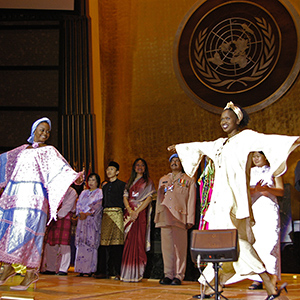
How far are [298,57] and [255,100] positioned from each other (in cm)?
101

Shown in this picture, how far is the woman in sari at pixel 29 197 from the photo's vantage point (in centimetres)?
363

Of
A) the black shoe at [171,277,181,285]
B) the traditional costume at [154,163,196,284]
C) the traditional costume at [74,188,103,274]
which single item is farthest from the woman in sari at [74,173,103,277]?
the black shoe at [171,277,181,285]

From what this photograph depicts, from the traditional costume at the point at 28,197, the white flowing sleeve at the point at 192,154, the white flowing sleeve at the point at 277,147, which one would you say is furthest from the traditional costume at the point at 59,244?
the white flowing sleeve at the point at 277,147

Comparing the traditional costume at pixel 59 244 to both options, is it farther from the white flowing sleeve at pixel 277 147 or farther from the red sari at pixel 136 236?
the white flowing sleeve at pixel 277 147

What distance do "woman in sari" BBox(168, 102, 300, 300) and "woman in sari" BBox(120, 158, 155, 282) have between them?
5.71 feet

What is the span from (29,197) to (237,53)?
210 inches

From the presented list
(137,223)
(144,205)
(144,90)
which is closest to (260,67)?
(144,90)

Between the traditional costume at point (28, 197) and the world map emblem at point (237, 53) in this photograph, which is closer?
the traditional costume at point (28, 197)

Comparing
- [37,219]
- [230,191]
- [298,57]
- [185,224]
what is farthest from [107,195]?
[298,57]

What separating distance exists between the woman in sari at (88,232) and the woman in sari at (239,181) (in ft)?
8.22

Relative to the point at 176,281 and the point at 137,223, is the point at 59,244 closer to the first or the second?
the point at 137,223

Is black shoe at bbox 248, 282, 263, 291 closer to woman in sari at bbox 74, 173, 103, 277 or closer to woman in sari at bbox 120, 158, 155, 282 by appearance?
woman in sari at bbox 120, 158, 155, 282

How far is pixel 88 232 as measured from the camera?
5.41 metres

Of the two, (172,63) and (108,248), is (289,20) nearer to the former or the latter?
(172,63)
